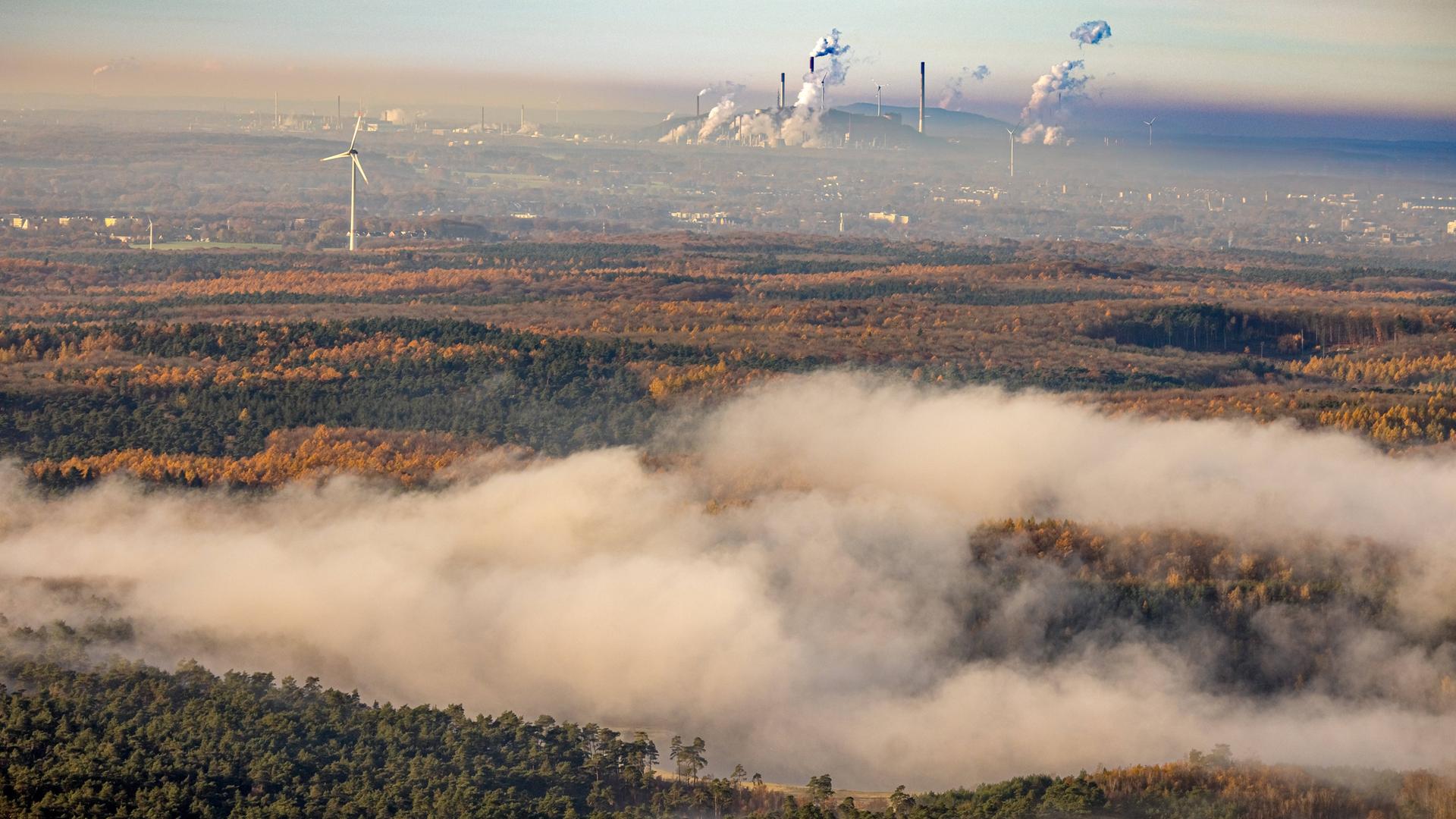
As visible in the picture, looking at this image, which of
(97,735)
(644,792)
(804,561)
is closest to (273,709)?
(97,735)

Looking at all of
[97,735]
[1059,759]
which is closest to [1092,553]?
[1059,759]

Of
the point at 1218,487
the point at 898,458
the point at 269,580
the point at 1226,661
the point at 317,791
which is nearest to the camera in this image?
the point at 317,791

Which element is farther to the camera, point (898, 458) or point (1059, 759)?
point (898, 458)

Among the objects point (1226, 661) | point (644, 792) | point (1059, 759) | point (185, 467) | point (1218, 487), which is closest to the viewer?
point (644, 792)

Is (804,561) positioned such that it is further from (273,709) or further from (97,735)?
(97,735)

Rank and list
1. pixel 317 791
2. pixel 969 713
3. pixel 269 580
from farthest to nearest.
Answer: pixel 269 580
pixel 969 713
pixel 317 791

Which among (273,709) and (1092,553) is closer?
(273,709)

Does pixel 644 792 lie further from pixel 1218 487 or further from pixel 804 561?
pixel 1218 487

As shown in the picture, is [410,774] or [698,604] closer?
[410,774]

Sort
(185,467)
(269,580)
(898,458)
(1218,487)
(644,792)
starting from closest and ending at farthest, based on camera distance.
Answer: (644,792), (269,580), (1218,487), (185,467), (898,458)
